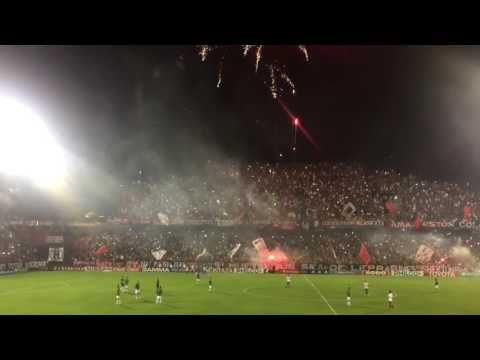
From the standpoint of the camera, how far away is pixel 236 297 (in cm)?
2894

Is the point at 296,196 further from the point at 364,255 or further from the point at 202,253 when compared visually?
the point at 202,253

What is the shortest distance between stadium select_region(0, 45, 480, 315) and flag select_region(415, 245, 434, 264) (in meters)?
0.12

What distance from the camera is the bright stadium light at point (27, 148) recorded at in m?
35.5

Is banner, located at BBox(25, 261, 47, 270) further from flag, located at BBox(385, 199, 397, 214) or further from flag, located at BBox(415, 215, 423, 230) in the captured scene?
flag, located at BBox(415, 215, 423, 230)

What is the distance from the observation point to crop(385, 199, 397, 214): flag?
2125 inches

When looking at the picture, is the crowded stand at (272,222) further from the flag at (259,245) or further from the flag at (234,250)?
the flag at (259,245)

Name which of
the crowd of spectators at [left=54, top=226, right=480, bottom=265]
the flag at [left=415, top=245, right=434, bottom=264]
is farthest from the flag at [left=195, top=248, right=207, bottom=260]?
the flag at [left=415, top=245, right=434, bottom=264]

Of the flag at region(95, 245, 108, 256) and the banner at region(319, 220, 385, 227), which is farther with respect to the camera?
the banner at region(319, 220, 385, 227)

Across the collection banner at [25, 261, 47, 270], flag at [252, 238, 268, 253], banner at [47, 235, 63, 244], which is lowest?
banner at [25, 261, 47, 270]

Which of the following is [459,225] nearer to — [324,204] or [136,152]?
[324,204]

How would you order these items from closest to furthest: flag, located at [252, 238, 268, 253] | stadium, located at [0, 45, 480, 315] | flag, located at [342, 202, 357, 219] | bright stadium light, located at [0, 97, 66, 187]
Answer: bright stadium light, located at [0, 97, 66, 187] → stadium, located at [0, 45, 480, 315] → flag, located at [252, 238, 268, 253] → flag, located at [342, 202, 357, 219]

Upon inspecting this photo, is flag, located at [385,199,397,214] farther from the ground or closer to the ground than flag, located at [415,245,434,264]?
farther from the ground
